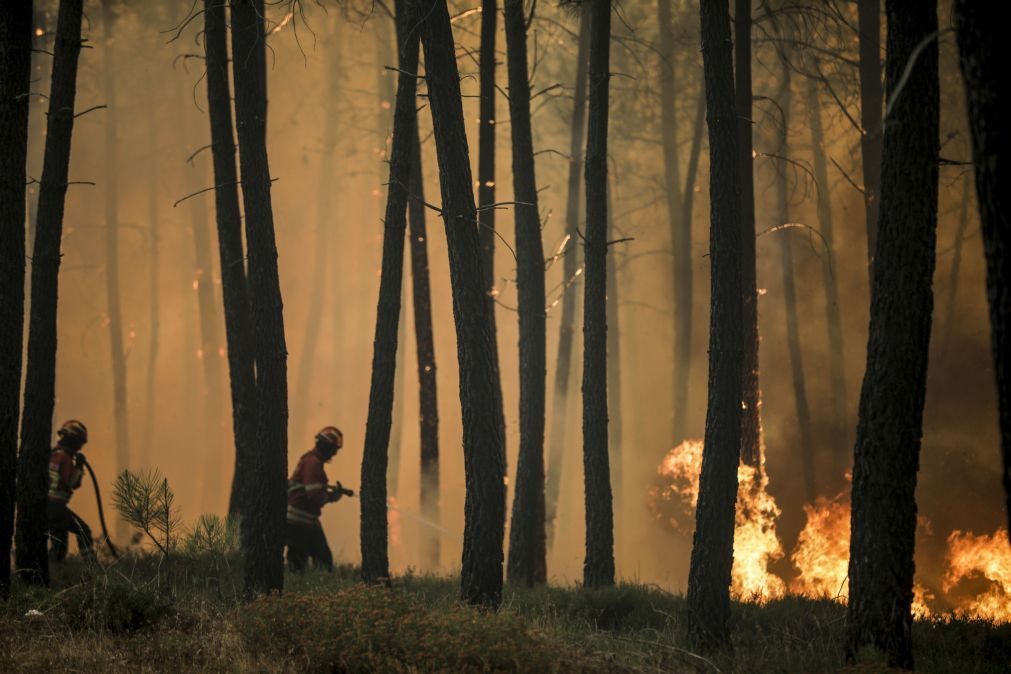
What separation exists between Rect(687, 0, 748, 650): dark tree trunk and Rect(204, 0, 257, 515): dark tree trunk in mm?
5590

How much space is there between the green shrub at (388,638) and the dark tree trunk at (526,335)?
17.2 feet

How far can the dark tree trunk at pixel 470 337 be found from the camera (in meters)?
8.23

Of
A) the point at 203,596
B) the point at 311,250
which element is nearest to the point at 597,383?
the point at 203,596

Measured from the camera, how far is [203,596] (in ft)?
30.3

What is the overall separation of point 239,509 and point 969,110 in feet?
38.2

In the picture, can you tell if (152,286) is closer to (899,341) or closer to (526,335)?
(526,335)

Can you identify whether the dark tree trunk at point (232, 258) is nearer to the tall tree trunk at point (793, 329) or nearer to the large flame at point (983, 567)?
the large flame at point (983, 567)

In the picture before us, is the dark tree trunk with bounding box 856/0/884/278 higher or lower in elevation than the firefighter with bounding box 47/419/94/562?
higher

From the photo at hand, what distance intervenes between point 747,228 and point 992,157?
9.88m

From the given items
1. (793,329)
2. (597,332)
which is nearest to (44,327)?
(597,332)

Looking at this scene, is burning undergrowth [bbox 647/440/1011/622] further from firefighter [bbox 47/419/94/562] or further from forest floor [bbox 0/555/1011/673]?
firefighter [bbox 47/419/94/562]

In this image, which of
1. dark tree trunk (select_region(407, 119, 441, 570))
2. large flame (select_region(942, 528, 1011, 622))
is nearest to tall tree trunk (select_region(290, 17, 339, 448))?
dark tree trunk (select_region(407, 119, 441, 570))

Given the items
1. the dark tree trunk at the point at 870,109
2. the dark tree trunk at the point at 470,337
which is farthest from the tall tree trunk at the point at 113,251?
the dark tree trunk at the point at 470,337

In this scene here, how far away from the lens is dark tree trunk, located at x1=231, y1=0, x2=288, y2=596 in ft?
30.5
